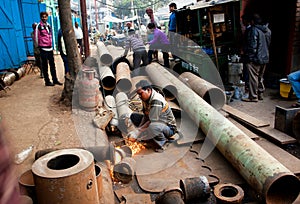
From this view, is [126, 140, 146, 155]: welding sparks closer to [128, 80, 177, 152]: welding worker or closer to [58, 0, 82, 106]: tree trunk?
[128, 80, 177, 152]: welding worker

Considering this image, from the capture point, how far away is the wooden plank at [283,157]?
4.13 metres

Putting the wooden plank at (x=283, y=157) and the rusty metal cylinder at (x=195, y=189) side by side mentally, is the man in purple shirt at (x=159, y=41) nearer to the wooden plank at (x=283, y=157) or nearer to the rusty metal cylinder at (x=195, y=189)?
the wooden plank at (x=283, y=157)

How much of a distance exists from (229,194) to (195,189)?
44 cm

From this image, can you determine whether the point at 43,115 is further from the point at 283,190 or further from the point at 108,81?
the point at 283,190

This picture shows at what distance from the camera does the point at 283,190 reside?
3.66 m

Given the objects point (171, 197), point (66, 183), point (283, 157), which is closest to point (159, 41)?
point (283, 157)

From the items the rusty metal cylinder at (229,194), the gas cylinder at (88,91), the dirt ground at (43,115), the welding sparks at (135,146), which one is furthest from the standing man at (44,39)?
the rusty metal cylinder at (229,194)

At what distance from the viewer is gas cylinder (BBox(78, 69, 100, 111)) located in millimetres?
6309

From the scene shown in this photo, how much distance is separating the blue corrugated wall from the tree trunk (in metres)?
4.74

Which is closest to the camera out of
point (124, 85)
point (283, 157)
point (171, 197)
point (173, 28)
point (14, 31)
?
point (171, 197)

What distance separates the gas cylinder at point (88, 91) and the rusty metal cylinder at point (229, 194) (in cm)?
363

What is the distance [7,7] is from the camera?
11.0m

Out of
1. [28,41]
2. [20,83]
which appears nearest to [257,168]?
[20,83]

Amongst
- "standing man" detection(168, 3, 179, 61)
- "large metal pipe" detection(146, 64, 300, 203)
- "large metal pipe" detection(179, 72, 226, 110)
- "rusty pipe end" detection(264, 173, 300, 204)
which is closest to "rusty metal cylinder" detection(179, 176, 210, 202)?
"large metal pipe" detection(146, 64, 300, 203)
